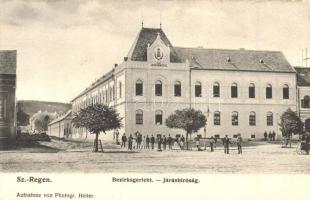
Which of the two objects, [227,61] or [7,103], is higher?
[227,61]

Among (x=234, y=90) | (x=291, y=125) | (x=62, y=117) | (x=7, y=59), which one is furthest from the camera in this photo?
(x=62, y=117)

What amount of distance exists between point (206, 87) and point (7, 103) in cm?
1360

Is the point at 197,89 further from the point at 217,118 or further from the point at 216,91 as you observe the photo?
the point at 217,118

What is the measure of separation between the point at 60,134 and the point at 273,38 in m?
31.3

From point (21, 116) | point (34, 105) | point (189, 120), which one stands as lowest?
point (189, 120)

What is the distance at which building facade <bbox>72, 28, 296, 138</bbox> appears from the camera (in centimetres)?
2566

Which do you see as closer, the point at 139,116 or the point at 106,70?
the point at 106,70

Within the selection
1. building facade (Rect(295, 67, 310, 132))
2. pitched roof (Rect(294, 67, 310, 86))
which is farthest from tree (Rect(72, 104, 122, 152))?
pitched roof (Rect(294, 67, 310, 86))

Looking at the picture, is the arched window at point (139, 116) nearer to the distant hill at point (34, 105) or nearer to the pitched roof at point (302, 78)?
the distant hill at point (34, 105)

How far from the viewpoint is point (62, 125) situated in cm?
4156

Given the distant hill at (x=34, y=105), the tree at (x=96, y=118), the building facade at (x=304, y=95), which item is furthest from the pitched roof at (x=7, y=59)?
the building facade at (x=304, y=95)

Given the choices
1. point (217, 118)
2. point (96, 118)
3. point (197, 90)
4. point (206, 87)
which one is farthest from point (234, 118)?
point (96, 118)

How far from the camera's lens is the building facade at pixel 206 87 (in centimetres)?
2566

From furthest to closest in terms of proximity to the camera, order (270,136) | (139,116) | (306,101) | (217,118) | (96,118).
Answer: (306,101) < (217,118) < (270,136) < (139,116) < (96,118)
